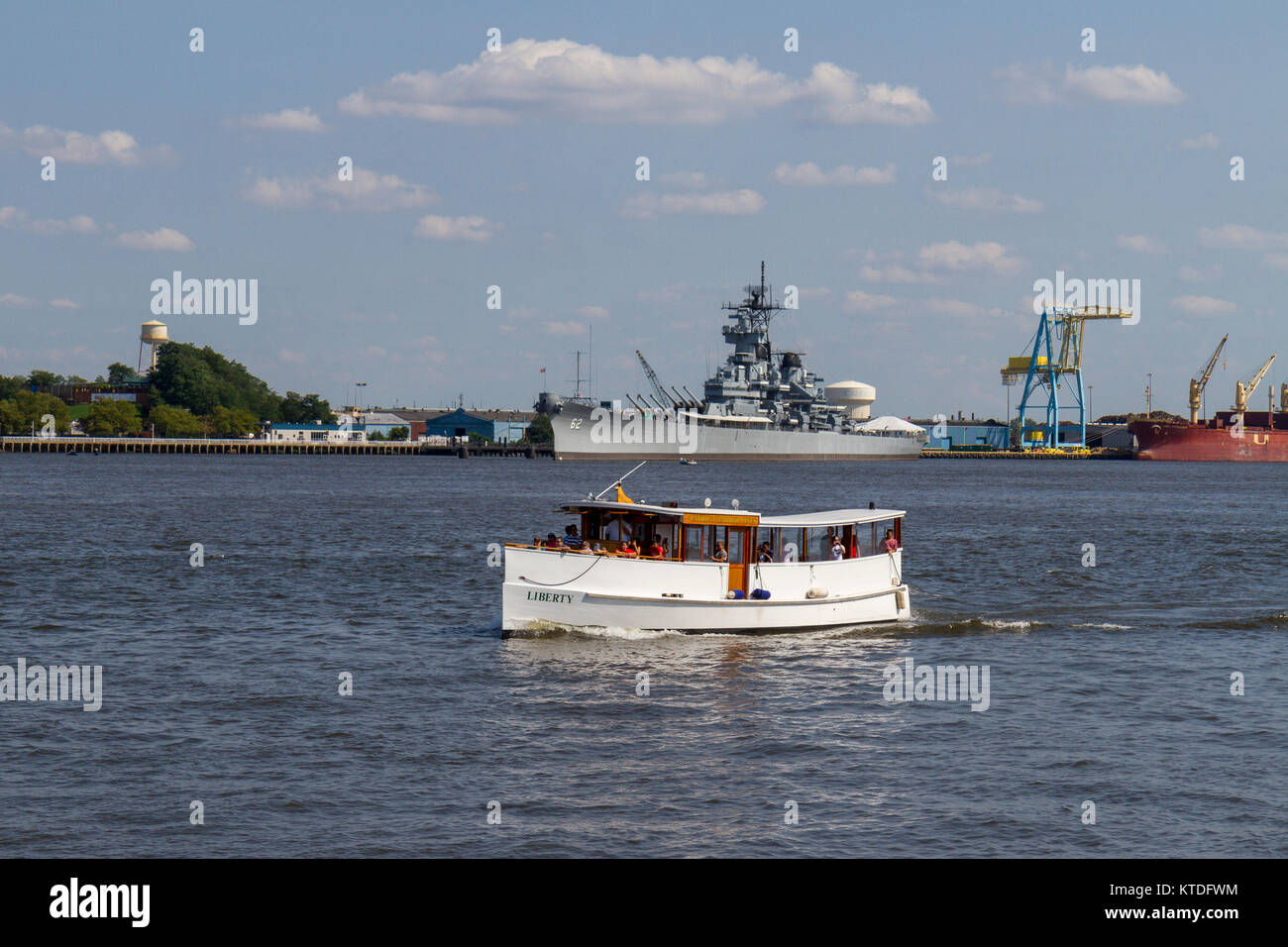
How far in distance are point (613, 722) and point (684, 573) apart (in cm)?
808

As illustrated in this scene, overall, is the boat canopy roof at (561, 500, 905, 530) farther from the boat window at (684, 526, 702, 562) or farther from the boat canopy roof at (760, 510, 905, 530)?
the boat window at (684, 526, 702, 562)

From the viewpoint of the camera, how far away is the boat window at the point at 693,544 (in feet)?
95.7

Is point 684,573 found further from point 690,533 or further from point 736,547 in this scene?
point 736,547

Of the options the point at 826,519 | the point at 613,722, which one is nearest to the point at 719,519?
the point at 826,519

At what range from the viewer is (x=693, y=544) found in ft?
96.3

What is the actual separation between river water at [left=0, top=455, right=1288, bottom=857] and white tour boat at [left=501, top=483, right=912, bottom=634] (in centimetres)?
56

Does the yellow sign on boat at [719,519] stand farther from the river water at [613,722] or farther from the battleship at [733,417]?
the battleship at [733,417]

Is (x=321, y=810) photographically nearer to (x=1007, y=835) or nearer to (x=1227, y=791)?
(x=1007, y=835)

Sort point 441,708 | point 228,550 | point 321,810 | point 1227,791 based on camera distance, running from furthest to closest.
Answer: point 228,550 → point 441,708 → point 1227,791 → point 321,810

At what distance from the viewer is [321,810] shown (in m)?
16.2

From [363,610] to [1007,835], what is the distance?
2254 centimetres

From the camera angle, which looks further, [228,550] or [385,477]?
[385,477]

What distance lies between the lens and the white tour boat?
93.2 ft
